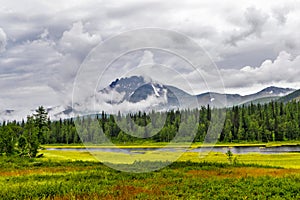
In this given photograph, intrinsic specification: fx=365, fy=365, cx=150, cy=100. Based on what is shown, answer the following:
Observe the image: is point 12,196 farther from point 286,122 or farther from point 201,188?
point 286,122

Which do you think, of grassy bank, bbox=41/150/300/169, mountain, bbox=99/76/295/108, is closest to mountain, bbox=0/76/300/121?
mountain, bbox=99/76/295/108

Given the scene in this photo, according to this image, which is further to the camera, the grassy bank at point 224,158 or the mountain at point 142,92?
the grassy bank at point 224,158

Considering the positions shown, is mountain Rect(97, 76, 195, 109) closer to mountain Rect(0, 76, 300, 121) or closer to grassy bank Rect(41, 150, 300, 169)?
mountain Rect(0, 76, 300, 121)

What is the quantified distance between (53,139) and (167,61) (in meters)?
168

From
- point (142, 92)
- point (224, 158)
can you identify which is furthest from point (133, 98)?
point (224, 158)

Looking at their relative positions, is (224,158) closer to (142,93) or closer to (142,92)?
(142,93)

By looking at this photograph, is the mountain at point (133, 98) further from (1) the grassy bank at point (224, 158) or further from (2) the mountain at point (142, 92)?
(1) the grassy bank at point (224, 158)

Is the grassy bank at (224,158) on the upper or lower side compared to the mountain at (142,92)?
lower

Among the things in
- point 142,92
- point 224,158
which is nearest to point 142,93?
point 142,92

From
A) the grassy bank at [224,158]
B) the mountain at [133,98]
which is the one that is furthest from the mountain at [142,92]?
the grassy bank at [224,158]

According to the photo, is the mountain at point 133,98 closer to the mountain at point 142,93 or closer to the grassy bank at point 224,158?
the mountain at point 142,93

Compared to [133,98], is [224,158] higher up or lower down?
lower down

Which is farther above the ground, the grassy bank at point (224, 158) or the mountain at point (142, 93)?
the mountain at point (142, 93)

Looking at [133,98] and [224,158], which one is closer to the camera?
[133,98]
